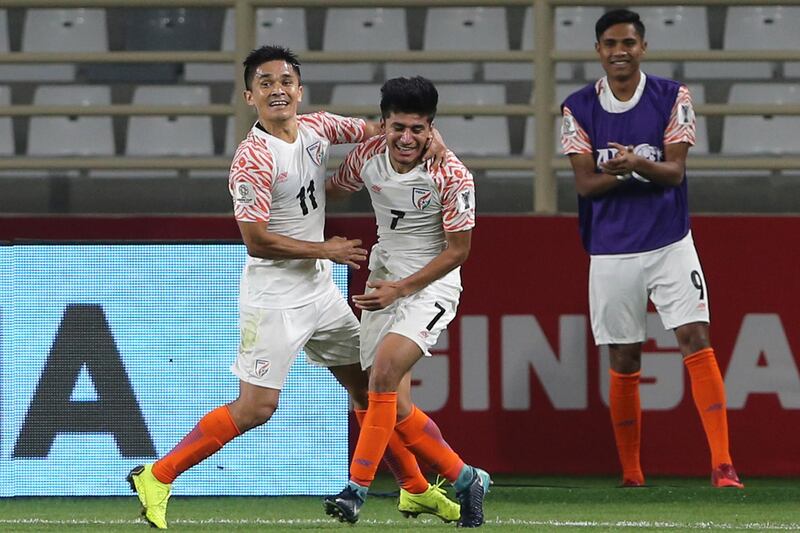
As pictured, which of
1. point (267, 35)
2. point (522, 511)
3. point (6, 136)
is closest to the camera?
point (522, 511)

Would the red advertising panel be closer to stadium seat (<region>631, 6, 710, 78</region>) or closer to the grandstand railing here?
the grandstand railing

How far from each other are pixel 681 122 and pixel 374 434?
6.92ft

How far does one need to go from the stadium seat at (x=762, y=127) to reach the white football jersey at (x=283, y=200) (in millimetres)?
4246

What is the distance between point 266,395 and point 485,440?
2.09 m

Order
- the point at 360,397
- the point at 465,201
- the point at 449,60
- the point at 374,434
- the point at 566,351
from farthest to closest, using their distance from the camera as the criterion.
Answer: the point at 449,60 → the point at 566,351 → the point at 360,397 → the point at 465,201 → the point at 374,434

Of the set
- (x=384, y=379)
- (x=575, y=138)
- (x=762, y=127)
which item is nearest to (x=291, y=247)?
(x=384, y=379)

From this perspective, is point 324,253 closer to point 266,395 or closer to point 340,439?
point 266,395

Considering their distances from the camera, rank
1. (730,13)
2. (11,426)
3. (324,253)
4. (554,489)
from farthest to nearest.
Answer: (730,13)
(554,489)
(11,426)
(324,253)

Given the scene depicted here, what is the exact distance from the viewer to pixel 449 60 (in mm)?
7914

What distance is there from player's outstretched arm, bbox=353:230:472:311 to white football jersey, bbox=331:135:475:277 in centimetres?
5

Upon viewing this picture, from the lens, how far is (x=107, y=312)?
6.36 m

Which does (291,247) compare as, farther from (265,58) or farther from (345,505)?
(345,505)

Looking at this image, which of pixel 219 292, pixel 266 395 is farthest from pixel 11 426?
pixel 266 395

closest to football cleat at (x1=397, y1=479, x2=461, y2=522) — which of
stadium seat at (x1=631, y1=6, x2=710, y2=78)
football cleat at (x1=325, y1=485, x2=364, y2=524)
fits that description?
football cleat at (x1=325, y1=485, x2=364, y2=524)
